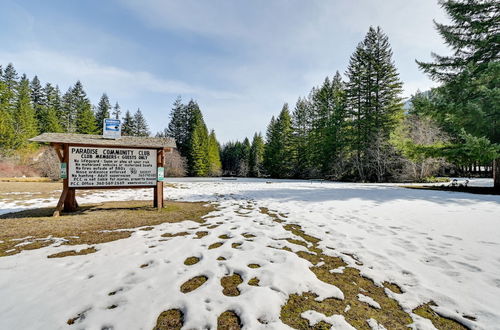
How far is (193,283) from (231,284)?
54 centimetres

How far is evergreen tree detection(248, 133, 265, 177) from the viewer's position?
167ft

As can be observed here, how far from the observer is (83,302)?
2.42 metres

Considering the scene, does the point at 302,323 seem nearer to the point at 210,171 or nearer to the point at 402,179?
the point at 402,179

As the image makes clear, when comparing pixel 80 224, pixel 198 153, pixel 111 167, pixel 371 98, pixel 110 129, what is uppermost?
pixel 371 98

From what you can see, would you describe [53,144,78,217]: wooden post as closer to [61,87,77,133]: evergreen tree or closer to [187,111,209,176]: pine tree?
[187,111,209,176]: pine tree

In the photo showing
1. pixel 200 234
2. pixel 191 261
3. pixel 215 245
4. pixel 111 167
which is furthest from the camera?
pixel 111 167

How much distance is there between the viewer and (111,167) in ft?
25.7

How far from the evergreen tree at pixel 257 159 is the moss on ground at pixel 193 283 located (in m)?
46.7

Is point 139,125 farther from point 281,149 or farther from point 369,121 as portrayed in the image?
point 369,121

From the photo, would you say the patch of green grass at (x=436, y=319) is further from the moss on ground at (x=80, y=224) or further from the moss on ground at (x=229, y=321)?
the moss on ground at (x=80, y=224)

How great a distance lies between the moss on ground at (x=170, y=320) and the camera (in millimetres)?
2020

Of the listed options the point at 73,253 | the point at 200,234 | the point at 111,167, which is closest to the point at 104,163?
the point at 111,167

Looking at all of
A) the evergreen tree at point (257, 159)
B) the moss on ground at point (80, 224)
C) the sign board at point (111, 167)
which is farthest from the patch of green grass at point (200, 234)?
the evergreen tree at point (257, 159)

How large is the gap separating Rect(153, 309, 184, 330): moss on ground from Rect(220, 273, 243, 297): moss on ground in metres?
0.62
